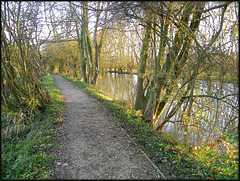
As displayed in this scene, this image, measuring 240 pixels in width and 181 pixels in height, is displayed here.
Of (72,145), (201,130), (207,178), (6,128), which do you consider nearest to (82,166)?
(72,145)

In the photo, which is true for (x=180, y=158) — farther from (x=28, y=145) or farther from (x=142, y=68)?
(x=142, y=68)

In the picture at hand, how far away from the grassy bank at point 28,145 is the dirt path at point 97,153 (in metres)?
0.29

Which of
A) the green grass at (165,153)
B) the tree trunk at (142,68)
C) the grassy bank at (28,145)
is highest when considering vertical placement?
the tree trunk at (142,68)

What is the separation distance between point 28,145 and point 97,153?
1813 millimetres

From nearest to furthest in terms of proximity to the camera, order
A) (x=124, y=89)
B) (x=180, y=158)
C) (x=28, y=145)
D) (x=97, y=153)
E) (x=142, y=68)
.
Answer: (x=180, y=158)
(x=97, y=153)
(x=28, y=145)
(x=142, y=68)
(x=124, y=89)

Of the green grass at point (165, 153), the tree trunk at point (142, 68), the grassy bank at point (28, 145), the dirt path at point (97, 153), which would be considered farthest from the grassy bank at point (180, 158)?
the grassy bank at point (28, 145)

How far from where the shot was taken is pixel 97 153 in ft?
12.8

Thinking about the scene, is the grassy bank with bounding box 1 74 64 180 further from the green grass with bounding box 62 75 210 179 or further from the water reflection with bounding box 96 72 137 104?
the water reflection with bounding box 96 72 137 104

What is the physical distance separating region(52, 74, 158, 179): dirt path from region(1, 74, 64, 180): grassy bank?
0.29 meters

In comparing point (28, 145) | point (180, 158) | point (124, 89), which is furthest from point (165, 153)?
point (124, 89)

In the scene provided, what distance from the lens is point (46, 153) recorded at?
150 inches

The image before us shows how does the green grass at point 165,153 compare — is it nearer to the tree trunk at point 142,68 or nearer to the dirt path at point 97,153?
the dirt path at point 97,153

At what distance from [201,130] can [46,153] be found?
4458mm

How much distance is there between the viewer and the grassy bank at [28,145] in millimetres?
3115
